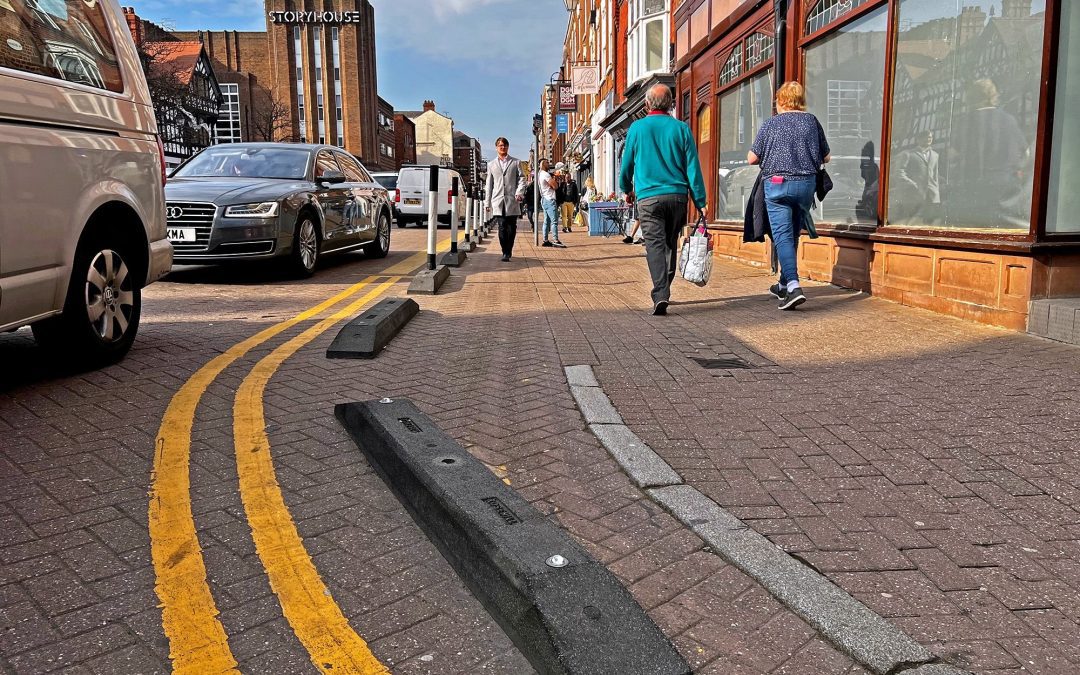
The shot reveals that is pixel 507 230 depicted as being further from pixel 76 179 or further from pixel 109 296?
pixel 76 179

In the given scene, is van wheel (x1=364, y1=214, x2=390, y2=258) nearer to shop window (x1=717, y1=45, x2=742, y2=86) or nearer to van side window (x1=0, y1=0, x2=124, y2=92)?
shop window (x1=717, y1=45, x2=742, y2=86)

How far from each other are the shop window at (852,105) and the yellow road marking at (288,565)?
6965mm

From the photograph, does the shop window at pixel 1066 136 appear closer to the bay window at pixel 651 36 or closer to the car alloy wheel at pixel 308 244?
the car alloy wheel at pixel 308 244

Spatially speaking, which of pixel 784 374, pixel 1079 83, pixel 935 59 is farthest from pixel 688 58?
pixel 784 374

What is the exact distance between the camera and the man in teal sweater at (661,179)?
7.43 m

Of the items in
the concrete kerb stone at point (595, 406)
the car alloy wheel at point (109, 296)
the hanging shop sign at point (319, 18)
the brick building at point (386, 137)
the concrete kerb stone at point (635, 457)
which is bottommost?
the concrete kerb stone at point (635, 457)

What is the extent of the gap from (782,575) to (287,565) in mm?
1486

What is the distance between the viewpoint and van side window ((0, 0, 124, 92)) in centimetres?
404

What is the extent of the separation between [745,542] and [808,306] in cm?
555

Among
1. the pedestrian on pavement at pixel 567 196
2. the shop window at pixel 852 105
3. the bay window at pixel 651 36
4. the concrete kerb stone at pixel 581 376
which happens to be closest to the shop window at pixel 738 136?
the shop window at pixel 852 105

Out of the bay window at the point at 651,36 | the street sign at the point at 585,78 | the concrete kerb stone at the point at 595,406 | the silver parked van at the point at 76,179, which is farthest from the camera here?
the street sign at the point at 585,78

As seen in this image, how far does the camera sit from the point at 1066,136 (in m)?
6.12

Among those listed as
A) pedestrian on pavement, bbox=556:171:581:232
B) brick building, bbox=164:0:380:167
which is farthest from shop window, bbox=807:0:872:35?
brick building, bbox=164:0:380:167

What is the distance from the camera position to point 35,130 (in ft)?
13.4
